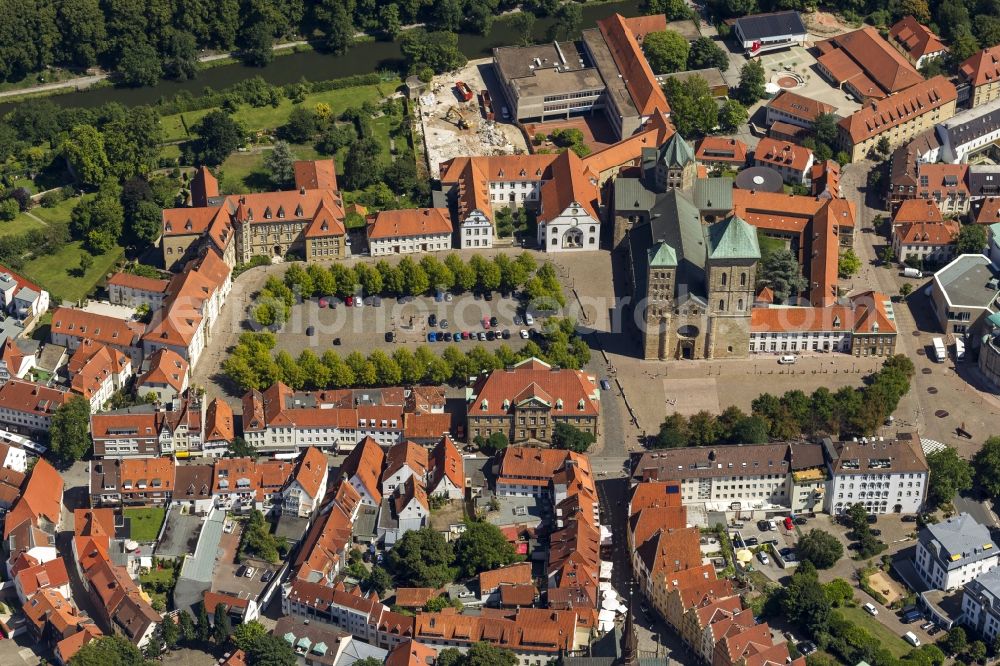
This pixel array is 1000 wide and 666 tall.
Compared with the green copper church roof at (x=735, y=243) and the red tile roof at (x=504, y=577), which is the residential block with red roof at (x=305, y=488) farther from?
the green copper church roof at (x=735, y=243)

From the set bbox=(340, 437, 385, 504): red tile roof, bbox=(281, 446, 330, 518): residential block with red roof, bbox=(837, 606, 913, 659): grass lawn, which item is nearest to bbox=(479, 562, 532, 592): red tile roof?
bbox=(340, 437, 385, 504): red tile roof

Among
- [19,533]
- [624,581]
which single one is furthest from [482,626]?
[19,533]

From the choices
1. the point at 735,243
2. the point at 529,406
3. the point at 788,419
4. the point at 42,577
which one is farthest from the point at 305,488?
the point at 735,243

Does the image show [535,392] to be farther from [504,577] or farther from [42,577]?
[42,577]

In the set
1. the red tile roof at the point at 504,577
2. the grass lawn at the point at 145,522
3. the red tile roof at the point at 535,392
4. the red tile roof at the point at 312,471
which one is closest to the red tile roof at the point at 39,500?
the grass lawn at the point at 145,522

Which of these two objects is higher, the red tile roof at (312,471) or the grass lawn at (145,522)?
the red tile roof at (312,471)

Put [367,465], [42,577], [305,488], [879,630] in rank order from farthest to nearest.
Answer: [367,465], [305,488], [42,577], [879,630]

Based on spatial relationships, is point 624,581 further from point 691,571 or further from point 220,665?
point 220,665
